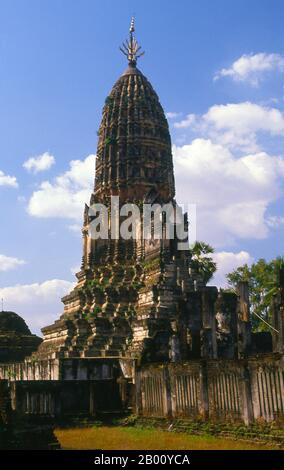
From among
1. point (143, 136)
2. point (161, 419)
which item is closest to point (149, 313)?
point (161, 419)

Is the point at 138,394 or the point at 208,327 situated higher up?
the point at 208,327

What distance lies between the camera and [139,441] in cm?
1850

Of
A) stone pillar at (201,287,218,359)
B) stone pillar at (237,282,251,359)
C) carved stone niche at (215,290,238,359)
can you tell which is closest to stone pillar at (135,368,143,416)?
stone pillar at (201,287,218,359)

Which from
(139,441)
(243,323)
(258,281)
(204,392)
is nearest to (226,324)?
(243,323)

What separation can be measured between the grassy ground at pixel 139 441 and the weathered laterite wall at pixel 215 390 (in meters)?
0.85

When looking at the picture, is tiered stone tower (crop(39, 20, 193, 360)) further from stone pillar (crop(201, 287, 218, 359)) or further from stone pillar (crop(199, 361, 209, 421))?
stone pillar (crop(199, 361, 209, 421))

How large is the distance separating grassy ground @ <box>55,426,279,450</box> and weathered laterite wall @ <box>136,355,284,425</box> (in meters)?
0.85

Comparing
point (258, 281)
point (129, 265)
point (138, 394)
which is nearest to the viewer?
point (138, 394)

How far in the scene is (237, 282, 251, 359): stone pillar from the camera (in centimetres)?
2873

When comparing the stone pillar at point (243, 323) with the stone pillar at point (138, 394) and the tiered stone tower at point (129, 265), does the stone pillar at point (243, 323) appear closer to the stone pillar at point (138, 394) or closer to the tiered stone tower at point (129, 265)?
the tiered stone tower at point (129, 265)

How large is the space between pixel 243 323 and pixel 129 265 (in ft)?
43.7

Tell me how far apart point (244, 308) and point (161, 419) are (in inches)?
379

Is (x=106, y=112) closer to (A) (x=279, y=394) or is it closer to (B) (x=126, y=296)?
(B) (x=126, y=296)

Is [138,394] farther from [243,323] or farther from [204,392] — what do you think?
[243,323]
